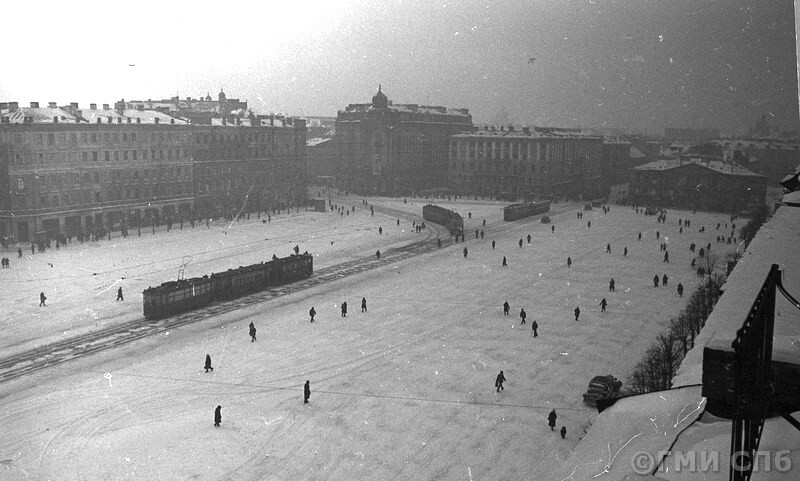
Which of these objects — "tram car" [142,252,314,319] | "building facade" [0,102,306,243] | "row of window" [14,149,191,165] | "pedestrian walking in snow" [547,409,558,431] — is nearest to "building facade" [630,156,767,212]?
"building facade" [0,102,306,243]

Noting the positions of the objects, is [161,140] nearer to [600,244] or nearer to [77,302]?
[77,302]

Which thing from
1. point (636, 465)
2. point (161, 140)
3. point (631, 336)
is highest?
point (161, 140)

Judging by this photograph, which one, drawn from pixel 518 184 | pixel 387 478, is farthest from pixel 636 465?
pixel 518 184

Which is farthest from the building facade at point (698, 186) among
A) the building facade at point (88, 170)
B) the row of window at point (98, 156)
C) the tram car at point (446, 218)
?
the row of window at point (98, 156)

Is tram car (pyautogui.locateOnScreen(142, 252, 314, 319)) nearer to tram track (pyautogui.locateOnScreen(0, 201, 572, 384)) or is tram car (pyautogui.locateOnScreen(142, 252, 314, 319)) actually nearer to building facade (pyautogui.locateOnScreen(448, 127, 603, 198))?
tram track (pyautogui.locateOnScreen(0, 201, 572, 384))

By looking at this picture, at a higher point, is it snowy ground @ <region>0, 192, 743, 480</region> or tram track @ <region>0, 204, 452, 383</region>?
tram track @ <region>0, 204, 452, 383</region>

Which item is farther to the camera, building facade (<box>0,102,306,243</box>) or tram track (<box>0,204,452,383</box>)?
building facade (<box>0,102,306,243</box>)
